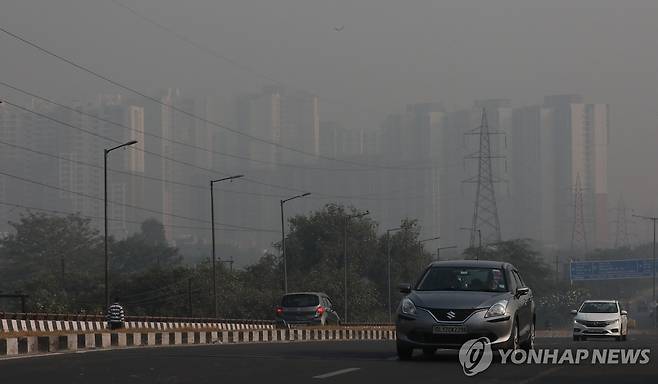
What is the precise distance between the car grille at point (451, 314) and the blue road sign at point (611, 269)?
120 metres

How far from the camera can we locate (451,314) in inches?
709

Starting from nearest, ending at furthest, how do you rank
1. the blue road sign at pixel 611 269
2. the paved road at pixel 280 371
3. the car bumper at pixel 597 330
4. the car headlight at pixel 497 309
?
1. the paved road at pixel 280 371
2. the car headlight at pixel 497 309
3. the car bumper at pixel 597 330
4. the blue road sign at pixel 611 269

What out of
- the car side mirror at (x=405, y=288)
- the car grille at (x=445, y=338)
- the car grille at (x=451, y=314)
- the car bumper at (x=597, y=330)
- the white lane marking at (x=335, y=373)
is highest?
the car side mirror at (x=405, y=288)

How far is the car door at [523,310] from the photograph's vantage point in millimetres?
19352

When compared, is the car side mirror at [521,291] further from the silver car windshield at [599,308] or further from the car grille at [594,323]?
the silver car windshield at [599,308]

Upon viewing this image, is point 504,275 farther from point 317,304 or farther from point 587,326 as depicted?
point 317,304

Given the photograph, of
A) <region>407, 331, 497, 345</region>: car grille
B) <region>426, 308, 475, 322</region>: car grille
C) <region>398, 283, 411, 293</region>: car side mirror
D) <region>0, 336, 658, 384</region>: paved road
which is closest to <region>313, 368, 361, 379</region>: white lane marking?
<region>0, 336, 658, 384</region>: paved road

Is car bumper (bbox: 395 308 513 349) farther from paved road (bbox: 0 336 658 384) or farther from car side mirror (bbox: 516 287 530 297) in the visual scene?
car side mirror (bbox: 516 287 530 297)

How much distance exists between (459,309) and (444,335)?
408 millimetres

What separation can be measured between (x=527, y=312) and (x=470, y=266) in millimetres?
1432

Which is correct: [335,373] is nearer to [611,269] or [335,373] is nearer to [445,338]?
[445,338]

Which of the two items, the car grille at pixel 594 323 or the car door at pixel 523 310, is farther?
the car grille at pixel 594 323

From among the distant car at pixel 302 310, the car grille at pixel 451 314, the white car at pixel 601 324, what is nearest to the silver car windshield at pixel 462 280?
the car grille at pixel 451 314

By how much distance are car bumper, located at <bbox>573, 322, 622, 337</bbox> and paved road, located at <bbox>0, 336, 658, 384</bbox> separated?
20870mm
